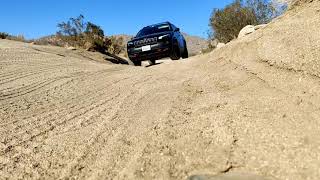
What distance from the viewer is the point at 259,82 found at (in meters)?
6.97

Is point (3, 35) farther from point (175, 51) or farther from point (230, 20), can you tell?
point (175, 51)

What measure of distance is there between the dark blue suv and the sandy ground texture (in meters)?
5.61

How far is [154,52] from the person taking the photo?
15203 millimetres

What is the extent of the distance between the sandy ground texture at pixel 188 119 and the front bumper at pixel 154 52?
5575 millimetres

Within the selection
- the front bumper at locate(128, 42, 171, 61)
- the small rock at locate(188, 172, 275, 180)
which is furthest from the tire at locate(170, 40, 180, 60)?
the small rock at locate(188, 172, 275, 180)

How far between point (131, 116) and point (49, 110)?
1446 mm

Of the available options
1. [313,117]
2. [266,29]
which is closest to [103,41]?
[266,29]

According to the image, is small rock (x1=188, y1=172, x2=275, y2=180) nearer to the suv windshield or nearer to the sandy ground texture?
the sandy ground texture

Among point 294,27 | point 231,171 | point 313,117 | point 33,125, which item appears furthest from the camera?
point 294,27

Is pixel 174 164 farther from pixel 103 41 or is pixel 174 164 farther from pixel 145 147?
→ pixel 103 41

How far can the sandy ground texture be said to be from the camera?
13.8 feet

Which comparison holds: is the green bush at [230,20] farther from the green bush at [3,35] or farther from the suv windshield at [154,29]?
the green bush at [3,35]

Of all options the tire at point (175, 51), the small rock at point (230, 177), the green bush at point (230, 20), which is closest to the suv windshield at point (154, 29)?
the tire at point (175, 51)

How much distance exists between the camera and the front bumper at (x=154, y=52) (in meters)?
15.2
